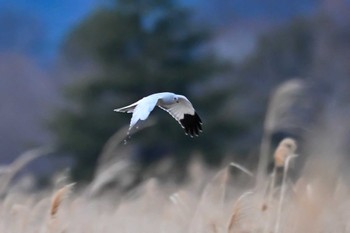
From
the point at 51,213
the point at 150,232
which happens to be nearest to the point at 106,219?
the point at 150,232

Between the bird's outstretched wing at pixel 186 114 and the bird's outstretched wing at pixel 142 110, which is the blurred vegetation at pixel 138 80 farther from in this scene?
the bird's outstretched wing at pixel 142 110

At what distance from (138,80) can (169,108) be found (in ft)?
31.3

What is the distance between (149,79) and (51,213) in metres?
9.62

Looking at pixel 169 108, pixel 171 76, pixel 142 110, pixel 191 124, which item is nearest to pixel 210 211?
pixel 191 124

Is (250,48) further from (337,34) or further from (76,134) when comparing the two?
(76,134)

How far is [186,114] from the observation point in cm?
276

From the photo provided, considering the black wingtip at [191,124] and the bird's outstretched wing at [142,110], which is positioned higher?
the bird's outstretched wing at [142,110]

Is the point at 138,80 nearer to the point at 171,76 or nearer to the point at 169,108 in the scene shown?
the point at 171,76

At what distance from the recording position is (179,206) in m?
2.81

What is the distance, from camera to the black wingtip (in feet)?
9.16

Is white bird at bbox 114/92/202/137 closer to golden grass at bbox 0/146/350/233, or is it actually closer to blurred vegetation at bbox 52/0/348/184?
golden grass at bbox 0/146/350/233

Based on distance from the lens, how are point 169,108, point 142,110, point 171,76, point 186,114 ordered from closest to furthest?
point 142,110
point 169,108
point 186,114
point 171,76

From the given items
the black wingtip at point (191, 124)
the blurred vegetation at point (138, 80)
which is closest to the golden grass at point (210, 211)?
the black wingtip at point (191, 124)

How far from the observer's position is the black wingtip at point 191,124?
279 cm
